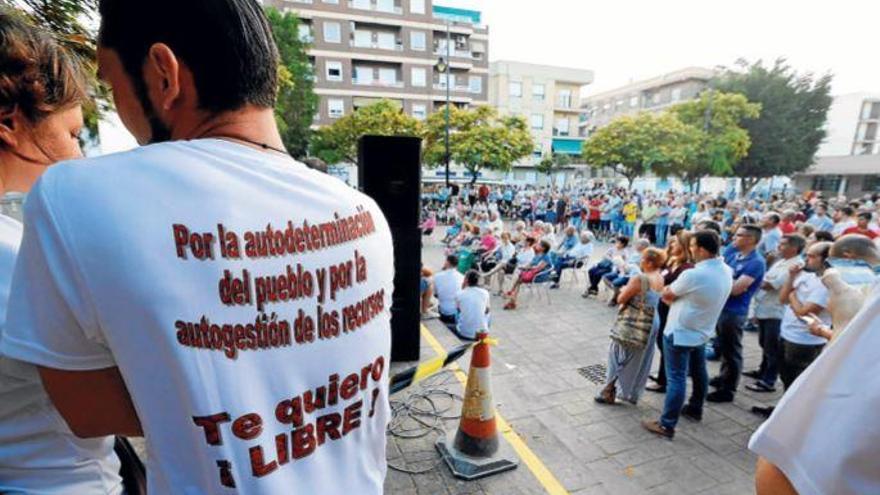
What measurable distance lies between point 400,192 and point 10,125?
364 centimetres

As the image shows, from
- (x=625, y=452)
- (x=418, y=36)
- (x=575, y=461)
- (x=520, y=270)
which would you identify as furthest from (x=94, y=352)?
(x=418, y=36)

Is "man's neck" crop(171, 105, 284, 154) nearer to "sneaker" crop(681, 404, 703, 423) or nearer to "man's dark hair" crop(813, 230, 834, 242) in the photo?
"sneaker" crop(681, 404, 703, 423)

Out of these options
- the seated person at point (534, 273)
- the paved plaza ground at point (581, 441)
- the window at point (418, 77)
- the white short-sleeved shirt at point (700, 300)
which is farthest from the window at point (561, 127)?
the white short-sleeved shirt at point (700, 300)

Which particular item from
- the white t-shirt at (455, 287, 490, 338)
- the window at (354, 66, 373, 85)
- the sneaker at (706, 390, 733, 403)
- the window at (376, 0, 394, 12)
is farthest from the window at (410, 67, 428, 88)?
the sneaker at (706, 390, 733, 403)

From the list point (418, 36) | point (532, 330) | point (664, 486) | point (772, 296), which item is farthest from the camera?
point (418, 36)

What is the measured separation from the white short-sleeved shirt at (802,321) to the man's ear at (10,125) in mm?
5234

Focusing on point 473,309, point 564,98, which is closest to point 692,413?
point 473,309

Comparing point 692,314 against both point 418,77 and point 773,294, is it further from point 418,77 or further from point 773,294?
point 418,77

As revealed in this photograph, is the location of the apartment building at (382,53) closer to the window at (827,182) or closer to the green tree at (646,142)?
the green tree at (646,142)

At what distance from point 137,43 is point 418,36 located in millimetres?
39867

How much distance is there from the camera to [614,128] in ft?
94.9

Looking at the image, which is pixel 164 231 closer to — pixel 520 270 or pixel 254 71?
pixel 254 71

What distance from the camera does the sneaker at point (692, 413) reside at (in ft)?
13.8

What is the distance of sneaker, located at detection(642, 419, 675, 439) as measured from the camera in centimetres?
389
